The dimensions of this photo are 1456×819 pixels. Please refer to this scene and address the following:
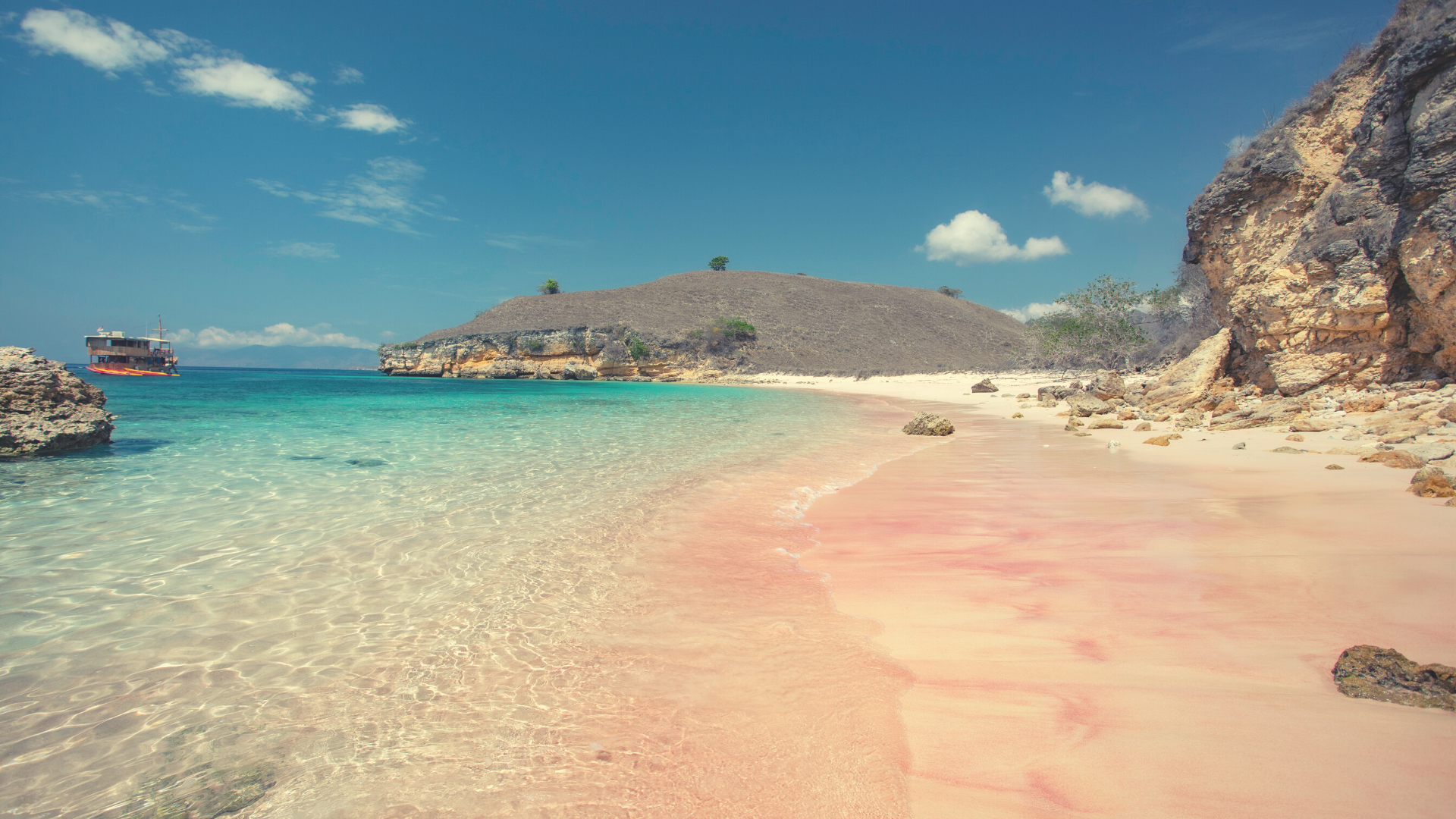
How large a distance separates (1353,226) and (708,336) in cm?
4754

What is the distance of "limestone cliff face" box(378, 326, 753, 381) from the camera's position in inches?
1975

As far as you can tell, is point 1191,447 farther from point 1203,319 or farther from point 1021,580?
point 1203,319

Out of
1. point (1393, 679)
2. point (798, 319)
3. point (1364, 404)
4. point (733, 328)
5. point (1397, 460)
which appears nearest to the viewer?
point (1393, 679)

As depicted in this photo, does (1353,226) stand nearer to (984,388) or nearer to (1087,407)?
(1087,407)

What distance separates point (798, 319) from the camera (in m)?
64.6

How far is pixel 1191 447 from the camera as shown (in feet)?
26.7

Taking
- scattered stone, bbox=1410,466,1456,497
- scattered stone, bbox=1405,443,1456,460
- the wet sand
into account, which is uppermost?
scattered stone, bbox=1405,443,1456,460

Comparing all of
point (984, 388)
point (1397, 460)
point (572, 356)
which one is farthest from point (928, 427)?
point (572, 356)

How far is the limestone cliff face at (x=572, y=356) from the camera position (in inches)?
1975

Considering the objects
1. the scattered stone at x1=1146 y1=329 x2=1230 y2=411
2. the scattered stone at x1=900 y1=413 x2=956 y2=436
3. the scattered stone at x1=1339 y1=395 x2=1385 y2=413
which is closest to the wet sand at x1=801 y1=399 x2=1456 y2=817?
the scattered stone at x1=1339 y1=395 x2=1385 y2=413

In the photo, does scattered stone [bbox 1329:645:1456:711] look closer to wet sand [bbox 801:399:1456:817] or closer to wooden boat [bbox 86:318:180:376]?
wet sand [bbox 801:399:1456:817]

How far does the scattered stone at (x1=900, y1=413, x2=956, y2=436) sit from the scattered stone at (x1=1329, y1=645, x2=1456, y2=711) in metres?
9.51

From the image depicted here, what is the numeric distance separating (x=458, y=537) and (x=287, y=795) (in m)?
3.07

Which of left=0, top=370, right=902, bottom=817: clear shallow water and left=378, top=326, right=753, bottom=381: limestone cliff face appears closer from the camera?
left=0, top=370, right=902, bottom=817: clear shallow water
